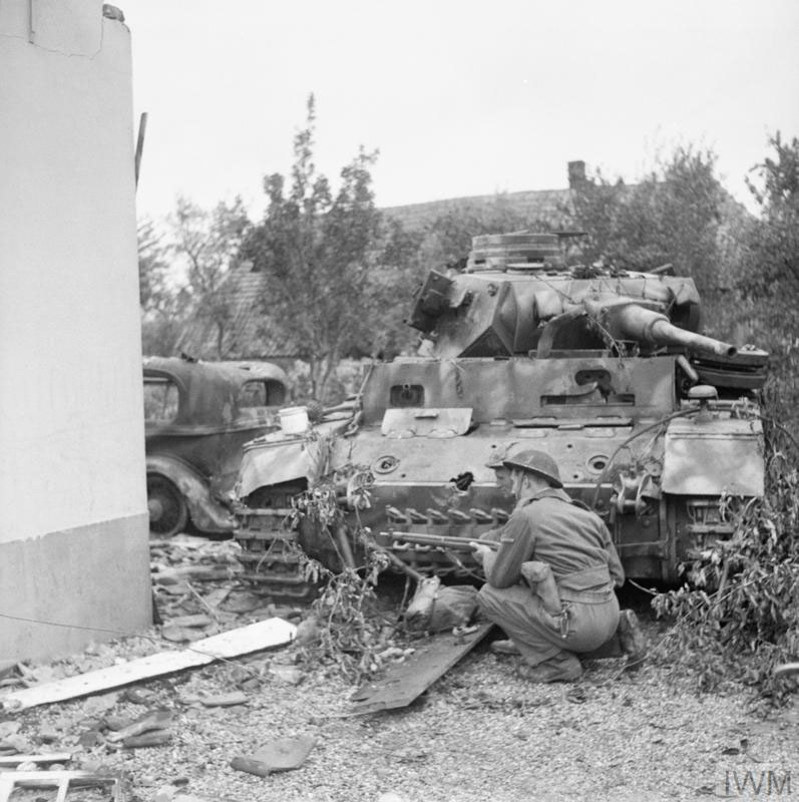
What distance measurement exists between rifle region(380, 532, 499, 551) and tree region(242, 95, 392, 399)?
1306cm

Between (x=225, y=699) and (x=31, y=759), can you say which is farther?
(x=225, y=699)

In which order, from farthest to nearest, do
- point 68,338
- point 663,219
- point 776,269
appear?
point 663,219 < point 776,269 < point 68,338

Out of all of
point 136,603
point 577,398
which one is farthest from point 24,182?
point 577,398

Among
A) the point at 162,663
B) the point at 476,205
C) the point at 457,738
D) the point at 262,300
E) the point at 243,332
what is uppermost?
the point at 476,205

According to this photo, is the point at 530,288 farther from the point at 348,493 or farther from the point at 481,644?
the point at 481,644

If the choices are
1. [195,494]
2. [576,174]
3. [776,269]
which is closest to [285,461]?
[195,494]

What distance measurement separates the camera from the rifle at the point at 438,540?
7867 millimetres

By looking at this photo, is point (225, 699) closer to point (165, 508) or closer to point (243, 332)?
point (165, 508)

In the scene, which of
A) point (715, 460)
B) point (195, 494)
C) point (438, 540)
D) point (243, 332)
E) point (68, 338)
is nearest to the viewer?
point (68, 338)

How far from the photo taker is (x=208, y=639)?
8031mm

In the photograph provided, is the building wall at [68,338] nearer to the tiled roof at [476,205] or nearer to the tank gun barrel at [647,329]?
the tank gun barrel at [647,329]

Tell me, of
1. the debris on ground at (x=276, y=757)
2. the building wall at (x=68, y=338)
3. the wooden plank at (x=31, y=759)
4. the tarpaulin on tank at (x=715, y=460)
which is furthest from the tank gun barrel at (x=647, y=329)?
the wooden plank at (x=31, y=759)

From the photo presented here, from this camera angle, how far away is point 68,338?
7.68 metres

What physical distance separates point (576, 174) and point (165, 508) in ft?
45.6
